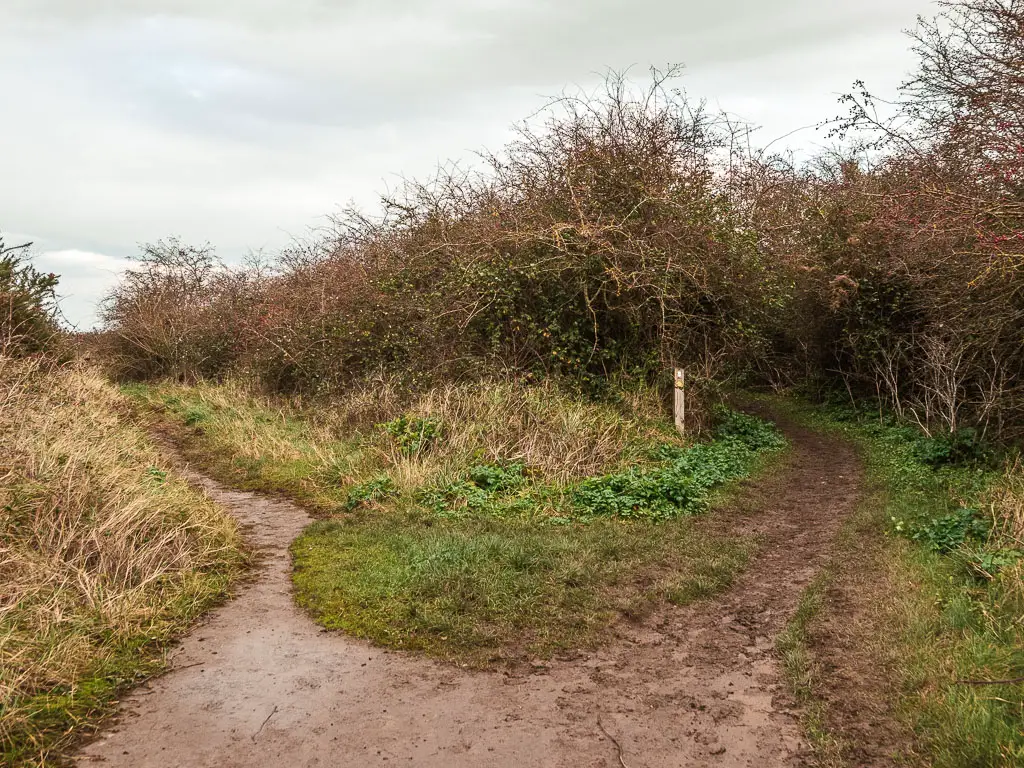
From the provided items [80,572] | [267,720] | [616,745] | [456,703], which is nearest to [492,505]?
[456,703]

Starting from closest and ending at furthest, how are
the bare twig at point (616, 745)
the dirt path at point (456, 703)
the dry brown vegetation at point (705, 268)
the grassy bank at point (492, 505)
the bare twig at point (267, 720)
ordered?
the bare twig at point (616, 745) → the dirt path at point (456, 703) → the bare twig at point (267, 720) → the grassy bank at point (492, 505) → the dry brown vegetation at point (705, 268)

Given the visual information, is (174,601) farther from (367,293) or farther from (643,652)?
(367,293)

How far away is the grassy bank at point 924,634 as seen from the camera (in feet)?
12.1

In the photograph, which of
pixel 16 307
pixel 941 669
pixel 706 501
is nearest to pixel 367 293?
pixel 16 307

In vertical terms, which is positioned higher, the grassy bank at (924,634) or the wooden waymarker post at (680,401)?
the wooden waymarker post at (680,401)

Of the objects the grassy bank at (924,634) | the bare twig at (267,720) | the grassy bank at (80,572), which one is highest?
the grassy bank at (80,572)

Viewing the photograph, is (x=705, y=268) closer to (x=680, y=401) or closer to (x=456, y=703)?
(x=680, y=401)

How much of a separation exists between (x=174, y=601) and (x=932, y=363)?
A: 10.7 m

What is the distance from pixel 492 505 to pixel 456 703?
3.76m

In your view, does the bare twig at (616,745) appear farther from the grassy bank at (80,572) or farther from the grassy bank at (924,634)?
the grassy bank at (80,572)

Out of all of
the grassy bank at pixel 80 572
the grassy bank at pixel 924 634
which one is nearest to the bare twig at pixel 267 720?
the grassy bank at pixel 80 572

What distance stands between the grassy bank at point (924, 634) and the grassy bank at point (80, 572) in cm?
405

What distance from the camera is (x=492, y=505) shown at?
313 inches

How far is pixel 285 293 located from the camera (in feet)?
57.4
